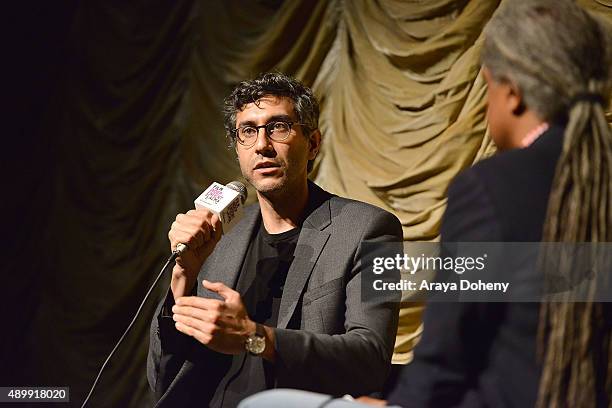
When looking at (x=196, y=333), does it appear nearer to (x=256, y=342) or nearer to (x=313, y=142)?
(x=256, y=342)

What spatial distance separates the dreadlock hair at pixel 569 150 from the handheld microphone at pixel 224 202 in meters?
0.78

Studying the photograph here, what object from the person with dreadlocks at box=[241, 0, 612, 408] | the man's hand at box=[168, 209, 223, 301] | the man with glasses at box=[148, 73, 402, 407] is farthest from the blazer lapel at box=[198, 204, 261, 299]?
the person with dreadlocks at box=[241, 0, 612, 408]

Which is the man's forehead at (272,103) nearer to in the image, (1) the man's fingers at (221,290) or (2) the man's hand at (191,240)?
(2) the man's hand at (191,240)

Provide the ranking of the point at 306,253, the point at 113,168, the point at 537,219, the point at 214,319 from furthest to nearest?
the point at 113,168, the point at 306,253, the point at 214,319, the point at 537,219

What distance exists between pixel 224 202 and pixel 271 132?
27 cm

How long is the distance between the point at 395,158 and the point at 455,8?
24.0 inches

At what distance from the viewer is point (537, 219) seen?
3.73 feet

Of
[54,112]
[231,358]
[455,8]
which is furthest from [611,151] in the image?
[54,112]

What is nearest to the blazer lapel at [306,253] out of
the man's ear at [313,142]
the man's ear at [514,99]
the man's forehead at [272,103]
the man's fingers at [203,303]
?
the man's ear at [313,142]

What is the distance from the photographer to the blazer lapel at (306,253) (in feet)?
6.11

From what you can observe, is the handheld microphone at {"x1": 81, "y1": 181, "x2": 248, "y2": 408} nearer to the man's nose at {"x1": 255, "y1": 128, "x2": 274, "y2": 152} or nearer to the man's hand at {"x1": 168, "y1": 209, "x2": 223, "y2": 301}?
the man's hand at {"x1": 168, "y1": 209, "x2": 223, "y2": 301}

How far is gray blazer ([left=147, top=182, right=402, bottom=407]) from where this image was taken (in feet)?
5.70

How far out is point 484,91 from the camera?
307 centimetres

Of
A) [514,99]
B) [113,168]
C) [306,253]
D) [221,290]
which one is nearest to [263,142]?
[306,253]
